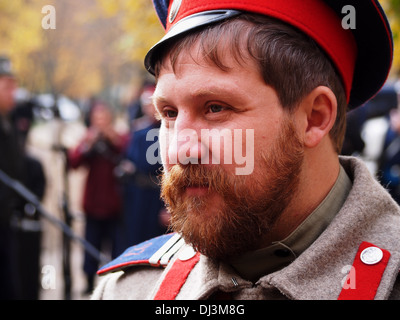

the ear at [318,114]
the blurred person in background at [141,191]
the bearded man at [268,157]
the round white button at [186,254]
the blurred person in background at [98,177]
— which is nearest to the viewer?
the bearded man at [268,157]

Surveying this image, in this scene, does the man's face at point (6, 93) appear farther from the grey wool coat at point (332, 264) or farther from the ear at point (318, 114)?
the ear at point (318, 114)

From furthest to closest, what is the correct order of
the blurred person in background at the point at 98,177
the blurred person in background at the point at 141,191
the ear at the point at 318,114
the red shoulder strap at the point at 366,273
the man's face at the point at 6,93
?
the blurred person in background at the point at 98,177, the blurred person in background at the point at 141,191, the man's face at the point at 6,93, the ear at the point at 318,114, the red shoulder strap at the point at 366,273

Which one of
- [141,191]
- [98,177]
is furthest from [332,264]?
[98,177]

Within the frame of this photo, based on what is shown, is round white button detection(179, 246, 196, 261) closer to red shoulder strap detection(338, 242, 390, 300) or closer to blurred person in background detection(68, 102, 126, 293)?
red shoulder strap detection(338, 242, 390, 300)

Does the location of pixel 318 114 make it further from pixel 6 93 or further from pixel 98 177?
pixel 98 177

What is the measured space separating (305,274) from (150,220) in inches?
172

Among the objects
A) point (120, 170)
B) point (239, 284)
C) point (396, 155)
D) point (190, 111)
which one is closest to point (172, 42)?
point (190, 111)

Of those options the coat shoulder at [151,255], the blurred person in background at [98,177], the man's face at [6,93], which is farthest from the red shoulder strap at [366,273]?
the blurred person in background at [98,177]

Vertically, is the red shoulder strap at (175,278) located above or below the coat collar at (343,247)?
below

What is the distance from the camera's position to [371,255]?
1.48 meters

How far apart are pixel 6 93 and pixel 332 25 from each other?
394cm

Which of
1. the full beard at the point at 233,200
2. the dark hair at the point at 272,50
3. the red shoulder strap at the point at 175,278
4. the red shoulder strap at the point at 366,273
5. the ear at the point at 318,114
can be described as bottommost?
the red shoulder strap at the point at 175,278

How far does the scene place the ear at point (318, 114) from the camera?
1.65 meters

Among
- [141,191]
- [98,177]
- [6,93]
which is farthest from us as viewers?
[98,177]
